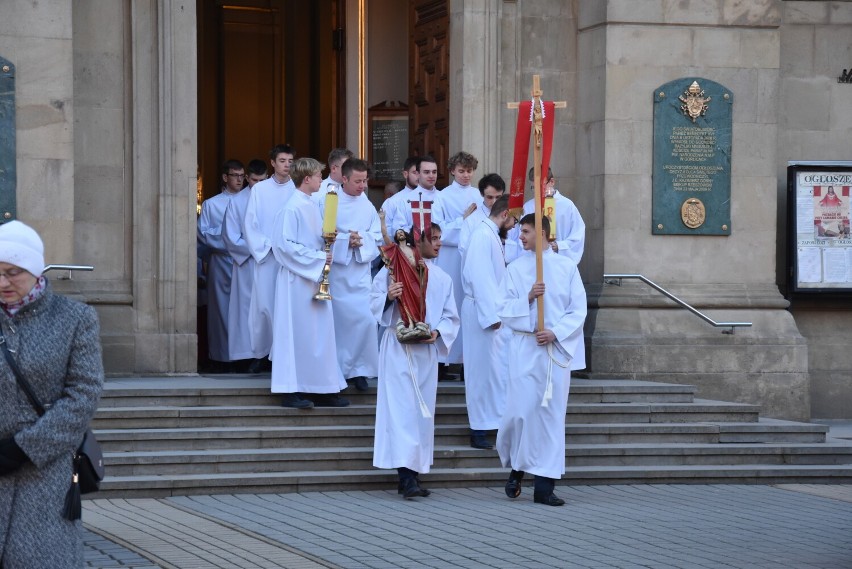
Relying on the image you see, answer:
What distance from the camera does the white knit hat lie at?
5324mm

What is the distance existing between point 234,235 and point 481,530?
5.64m

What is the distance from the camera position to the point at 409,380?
1076 cm

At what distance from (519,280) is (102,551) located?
3615mm

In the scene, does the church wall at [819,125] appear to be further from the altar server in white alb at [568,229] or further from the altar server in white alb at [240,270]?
the altar server in white alb at [240,270]

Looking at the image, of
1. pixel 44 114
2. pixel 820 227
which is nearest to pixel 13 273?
pixel 44 114

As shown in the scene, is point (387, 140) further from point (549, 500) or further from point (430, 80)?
point (549, 500)

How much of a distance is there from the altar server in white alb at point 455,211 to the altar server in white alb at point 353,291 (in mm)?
948

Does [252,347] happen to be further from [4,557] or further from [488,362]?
[4,557]

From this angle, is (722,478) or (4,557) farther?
(722,478)

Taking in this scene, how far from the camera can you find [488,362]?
11891mm

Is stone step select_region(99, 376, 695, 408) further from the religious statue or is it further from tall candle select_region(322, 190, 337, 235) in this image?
the religious statue

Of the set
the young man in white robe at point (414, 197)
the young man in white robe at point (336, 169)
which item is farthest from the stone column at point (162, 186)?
the young man in white robe at point (414, 197)

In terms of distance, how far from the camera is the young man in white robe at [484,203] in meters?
12.8

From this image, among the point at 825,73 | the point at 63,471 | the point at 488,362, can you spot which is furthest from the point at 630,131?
the point at 63,471
